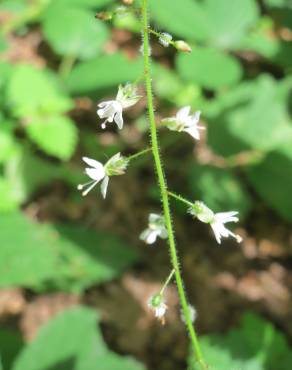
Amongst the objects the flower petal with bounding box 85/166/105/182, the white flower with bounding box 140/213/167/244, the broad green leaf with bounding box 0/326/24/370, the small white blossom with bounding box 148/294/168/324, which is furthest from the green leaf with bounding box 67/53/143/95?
the small white blossom with bounding box 148/294/168/324

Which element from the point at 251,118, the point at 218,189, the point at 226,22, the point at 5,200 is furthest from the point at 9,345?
the point at 226,22

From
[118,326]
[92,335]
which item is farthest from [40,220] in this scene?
[92,335]

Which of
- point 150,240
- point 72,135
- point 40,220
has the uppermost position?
point 150,240

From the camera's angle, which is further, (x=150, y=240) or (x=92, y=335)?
(x=92, y=335)

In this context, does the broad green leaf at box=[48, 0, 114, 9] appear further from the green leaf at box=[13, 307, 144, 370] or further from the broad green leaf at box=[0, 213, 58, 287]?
the green leaf at box=[13, 307, 144, 370]

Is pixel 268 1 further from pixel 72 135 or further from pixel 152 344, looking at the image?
pixel 152 344

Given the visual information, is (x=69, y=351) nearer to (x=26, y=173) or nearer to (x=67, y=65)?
(x=26, y=173)

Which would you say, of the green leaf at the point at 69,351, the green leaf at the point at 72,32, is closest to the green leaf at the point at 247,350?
the green leaf at the point at 69,351

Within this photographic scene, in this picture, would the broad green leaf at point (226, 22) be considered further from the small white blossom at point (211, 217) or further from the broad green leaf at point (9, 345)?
the small white blossom at point (211, 217)
